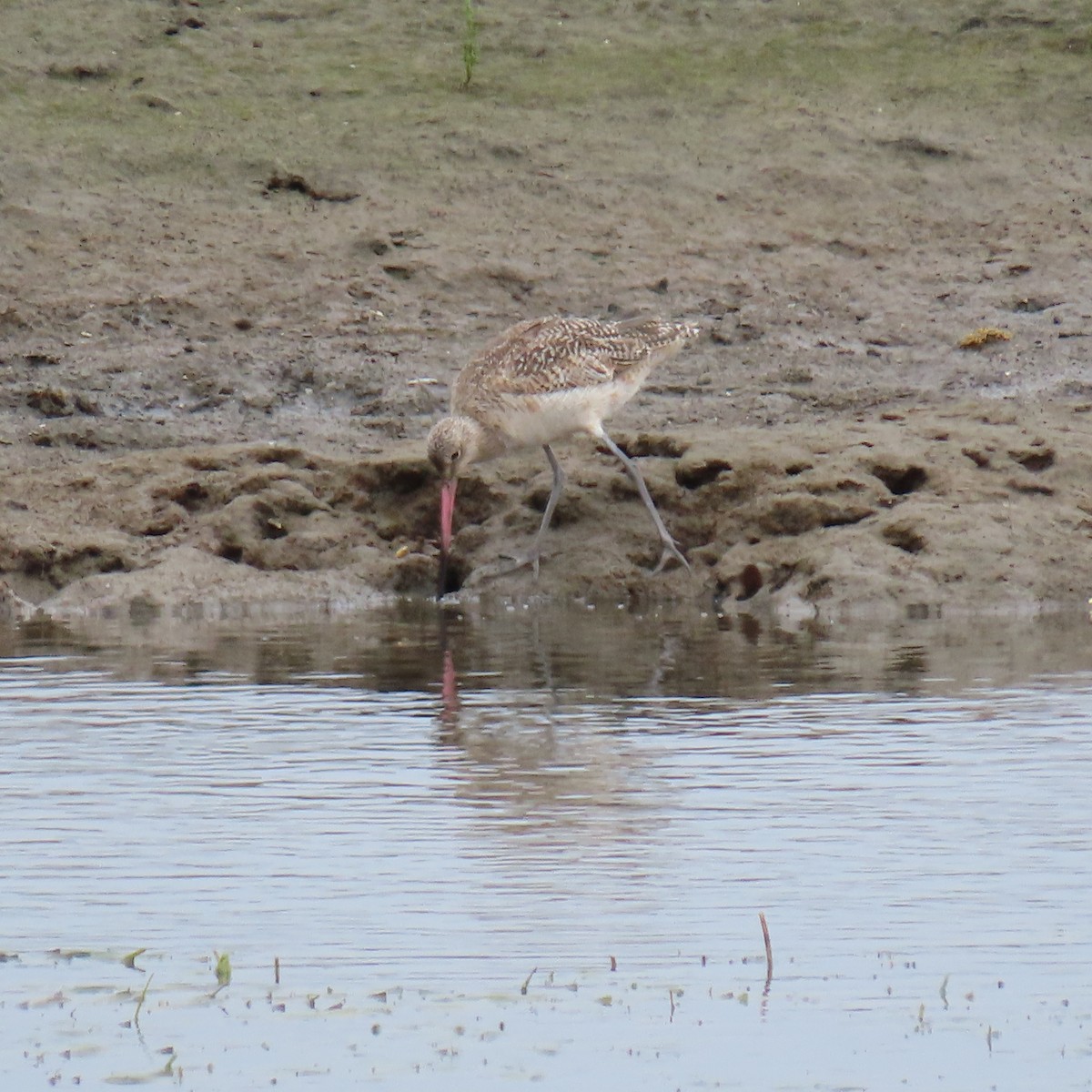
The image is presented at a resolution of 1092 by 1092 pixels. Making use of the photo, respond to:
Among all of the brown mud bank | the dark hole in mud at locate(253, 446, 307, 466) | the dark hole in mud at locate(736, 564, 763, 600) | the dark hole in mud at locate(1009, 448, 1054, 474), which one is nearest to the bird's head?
the brown mud bank

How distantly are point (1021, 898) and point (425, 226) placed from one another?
9.60 m

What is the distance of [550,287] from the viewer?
13.9 metres

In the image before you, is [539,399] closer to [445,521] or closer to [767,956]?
[445,521]

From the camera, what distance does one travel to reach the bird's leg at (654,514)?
35.2 feet

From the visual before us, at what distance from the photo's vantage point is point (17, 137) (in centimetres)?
1499

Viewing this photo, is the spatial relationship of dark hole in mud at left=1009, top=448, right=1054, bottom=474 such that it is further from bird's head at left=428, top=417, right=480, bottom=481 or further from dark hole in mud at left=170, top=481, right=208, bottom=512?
dark hole in mud at left=170, top=481, right=208, bottom=512

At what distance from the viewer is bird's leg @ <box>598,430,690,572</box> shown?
10.7 m

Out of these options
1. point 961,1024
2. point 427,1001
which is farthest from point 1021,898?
point 427,1001

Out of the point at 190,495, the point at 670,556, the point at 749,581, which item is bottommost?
the point at 749,581

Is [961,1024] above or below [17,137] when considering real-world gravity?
below

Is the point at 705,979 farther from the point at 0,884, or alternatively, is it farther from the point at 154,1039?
the point at 0,884

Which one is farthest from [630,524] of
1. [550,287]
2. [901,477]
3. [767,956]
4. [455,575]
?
[767,956]

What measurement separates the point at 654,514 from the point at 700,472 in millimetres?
566

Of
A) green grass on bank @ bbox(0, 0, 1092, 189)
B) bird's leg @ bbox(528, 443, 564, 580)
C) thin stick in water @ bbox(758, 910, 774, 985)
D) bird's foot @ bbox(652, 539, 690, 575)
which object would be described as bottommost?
thin stick in water @ bbox(758, 910, 774, 985)
